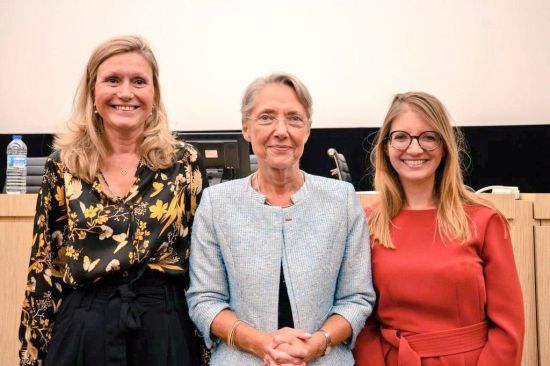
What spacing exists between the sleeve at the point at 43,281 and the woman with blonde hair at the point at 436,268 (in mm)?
807

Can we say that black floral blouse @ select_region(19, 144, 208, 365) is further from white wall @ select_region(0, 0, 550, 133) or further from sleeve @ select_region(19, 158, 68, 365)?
white wall @ select_region(0, 0, 550, 133)

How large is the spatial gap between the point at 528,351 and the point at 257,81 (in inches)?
60.2

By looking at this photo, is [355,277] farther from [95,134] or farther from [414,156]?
[95,134]

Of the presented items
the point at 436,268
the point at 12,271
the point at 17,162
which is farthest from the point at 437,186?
the point at 17,162

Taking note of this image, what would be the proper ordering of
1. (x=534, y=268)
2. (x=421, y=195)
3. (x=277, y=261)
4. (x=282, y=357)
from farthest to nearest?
(x=534, y=268)
(x=421, y=195)
(x=277, y=261)
(x=282, y=357)

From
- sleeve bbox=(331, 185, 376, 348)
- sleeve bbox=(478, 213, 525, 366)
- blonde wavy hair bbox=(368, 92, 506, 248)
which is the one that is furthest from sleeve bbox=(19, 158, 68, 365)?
sleeve bbox=(478, 213, 525, 366)

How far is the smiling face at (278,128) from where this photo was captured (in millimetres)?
1579

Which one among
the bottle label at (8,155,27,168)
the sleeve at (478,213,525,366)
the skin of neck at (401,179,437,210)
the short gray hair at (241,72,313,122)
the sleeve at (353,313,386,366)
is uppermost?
the short gray hair at (241,72,313,122)

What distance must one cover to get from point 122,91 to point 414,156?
31.3 inches

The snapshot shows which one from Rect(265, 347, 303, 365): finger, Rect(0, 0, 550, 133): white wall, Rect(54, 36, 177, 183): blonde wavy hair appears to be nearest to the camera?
Rect(265, 347, 303, 365): finger

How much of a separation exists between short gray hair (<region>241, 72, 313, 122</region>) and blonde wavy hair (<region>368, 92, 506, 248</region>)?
294 millimetres

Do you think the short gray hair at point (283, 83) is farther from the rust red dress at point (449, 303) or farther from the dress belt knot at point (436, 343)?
the dress belt knot at point (436, 343)

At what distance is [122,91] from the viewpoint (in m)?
1.62

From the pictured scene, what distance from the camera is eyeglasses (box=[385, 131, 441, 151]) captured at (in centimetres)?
170
